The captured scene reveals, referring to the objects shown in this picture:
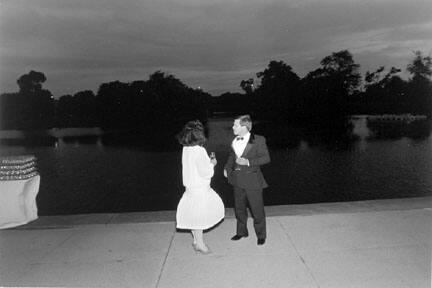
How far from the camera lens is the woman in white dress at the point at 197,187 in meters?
4.66

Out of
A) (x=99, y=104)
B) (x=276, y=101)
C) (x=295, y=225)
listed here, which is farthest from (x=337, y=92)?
(x=295, y=225)

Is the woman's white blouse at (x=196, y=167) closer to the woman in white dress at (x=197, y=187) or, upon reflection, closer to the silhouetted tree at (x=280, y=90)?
the woman in white dress at (x=197, y=187)

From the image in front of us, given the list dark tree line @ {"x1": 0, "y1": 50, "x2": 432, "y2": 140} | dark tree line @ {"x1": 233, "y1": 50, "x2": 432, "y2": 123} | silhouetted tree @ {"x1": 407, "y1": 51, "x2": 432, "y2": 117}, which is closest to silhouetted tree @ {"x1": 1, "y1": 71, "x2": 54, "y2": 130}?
dark tree line @ {"x1": 0, "y1": 50, "x2": 432, "y2": 140}

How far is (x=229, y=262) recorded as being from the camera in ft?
15.0

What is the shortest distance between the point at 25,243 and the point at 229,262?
9.77ft

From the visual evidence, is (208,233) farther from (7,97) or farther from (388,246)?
(7,97)

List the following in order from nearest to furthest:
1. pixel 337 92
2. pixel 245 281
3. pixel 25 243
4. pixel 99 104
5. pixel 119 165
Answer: pixel 245 281, pixel 25 243, pixel 119 165, pixel 337 92, pixel 99 104

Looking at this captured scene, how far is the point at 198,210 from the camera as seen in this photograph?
189 inches

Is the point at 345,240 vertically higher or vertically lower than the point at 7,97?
lower

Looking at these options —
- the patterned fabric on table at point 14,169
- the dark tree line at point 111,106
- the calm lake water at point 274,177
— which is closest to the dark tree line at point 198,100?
the dark tree line at point 111,106

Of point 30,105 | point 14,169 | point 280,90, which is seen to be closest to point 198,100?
point 280,90

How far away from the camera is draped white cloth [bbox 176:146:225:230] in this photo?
184 inches

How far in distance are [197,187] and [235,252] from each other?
37.4 inches

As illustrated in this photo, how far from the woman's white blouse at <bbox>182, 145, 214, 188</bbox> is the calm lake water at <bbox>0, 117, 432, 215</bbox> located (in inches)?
738
